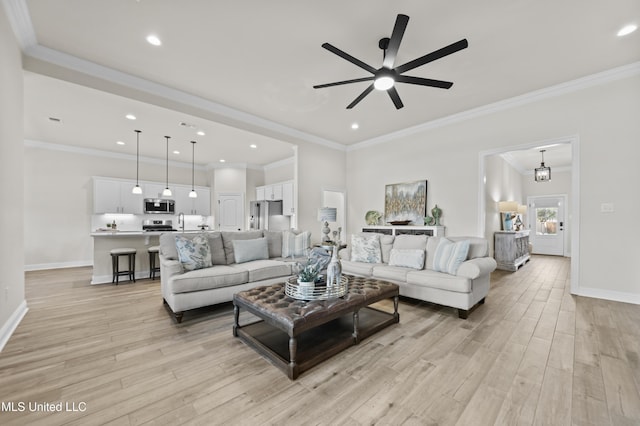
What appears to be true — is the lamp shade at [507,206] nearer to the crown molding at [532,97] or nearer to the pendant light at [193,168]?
the crown molding at [532,97]

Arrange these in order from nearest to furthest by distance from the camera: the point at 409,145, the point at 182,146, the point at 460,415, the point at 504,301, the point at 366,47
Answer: the point at 460,415, the point at 366,47, the point at 504,301, the point at 409,145, the point at 182,146

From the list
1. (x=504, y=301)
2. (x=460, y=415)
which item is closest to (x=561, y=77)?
(x=504, y=301)

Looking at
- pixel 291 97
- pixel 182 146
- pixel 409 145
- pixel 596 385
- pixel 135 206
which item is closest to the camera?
pixel 596 385

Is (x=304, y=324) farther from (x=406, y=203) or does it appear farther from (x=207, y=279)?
(x=406, y=203)

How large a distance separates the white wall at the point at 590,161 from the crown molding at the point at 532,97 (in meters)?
0.06

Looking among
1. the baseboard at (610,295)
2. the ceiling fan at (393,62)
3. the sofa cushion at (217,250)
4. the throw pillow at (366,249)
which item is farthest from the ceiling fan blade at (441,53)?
the baseboard at (610,295)

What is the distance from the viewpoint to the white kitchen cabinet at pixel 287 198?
711 cm

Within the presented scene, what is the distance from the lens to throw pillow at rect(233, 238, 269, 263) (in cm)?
390

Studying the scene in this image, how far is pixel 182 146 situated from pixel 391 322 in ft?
20.7

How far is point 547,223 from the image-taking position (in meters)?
8.78

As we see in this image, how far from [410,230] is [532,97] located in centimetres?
308

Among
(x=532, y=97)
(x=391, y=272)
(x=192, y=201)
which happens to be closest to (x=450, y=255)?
(x=391, y=272)

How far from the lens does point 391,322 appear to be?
2.80m

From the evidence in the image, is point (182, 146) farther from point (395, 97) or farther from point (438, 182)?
point (438, 182)
